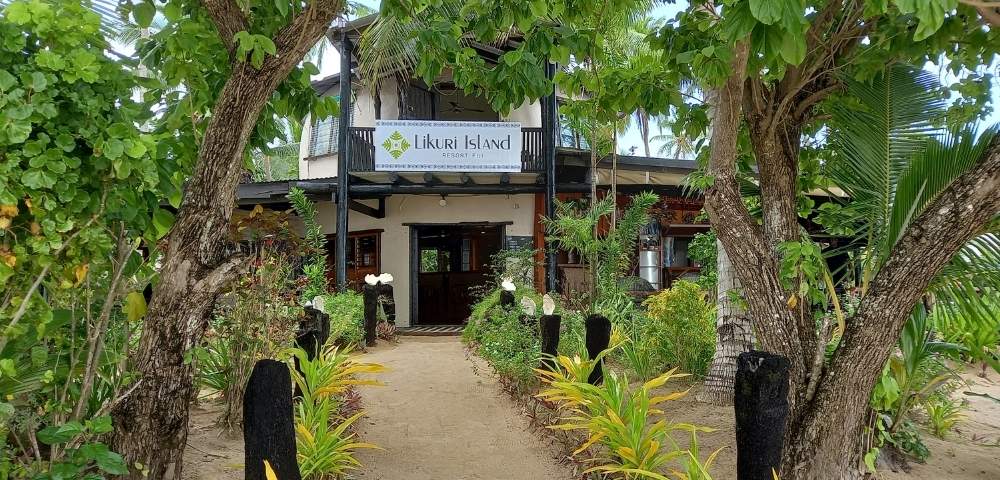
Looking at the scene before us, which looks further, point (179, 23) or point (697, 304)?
point (697, 304)

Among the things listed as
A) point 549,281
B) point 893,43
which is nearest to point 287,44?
point 893,43

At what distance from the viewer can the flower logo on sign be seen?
9922mm

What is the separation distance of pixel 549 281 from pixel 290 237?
18.5ft

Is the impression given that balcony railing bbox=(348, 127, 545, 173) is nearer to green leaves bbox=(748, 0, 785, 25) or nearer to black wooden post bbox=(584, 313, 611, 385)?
black wooden post bbox=(584, 313, 611, 385)

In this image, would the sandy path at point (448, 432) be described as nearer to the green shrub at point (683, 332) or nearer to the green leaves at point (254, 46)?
the green shrub at point (683, 332)

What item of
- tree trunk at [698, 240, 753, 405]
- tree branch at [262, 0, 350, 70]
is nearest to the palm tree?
tree trunk at [698, 240, 753, 405]

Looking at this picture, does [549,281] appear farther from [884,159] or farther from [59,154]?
[59,154]

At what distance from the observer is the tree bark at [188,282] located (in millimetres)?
2135

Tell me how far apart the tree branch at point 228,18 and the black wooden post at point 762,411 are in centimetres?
231

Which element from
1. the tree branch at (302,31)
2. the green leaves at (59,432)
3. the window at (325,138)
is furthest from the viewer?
the window at (325,138)

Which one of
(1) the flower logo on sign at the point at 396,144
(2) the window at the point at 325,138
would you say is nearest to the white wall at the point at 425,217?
(2) the window at the point at 325,138

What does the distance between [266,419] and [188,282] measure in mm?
569

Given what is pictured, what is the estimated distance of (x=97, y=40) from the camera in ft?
6.19

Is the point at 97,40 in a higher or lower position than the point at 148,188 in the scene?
higher
